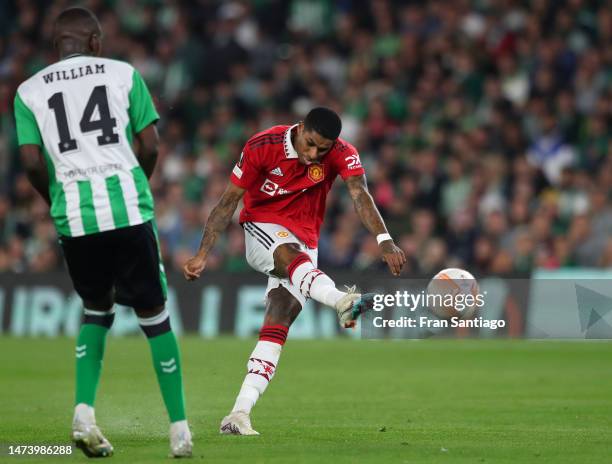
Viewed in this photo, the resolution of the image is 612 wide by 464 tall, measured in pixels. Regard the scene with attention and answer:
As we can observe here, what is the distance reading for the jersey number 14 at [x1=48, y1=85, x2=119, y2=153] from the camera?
291 inches

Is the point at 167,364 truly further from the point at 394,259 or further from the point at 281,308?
the point at 394,259

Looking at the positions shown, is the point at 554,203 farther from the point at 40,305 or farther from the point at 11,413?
the point at 11,413

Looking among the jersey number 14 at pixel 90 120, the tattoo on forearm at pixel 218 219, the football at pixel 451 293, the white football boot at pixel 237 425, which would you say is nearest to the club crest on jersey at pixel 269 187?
the tattoo on forearm at pixel 218 219

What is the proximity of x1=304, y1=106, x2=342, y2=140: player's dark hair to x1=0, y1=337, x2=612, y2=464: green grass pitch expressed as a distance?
6.97 feet

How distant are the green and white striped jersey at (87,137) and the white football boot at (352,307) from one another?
1.76 m

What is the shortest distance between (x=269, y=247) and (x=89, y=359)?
6.97 feet

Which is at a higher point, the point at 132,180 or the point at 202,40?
the point at 202,40

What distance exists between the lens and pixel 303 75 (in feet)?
74.6

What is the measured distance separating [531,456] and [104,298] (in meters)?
2.77

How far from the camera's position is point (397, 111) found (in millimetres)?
21859

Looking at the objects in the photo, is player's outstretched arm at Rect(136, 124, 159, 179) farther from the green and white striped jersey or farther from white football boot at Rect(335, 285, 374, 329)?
white football boot at Rect(335, 285, 374, 329)

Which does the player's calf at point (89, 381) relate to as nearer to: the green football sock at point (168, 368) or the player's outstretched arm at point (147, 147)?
the green football sock at point (168, 368)

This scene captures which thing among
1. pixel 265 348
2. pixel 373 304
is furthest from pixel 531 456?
pixel 265 348

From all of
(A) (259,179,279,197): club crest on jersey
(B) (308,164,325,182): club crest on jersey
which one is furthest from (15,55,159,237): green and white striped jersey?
(B) (308,164,325,182): club crest on jersey
